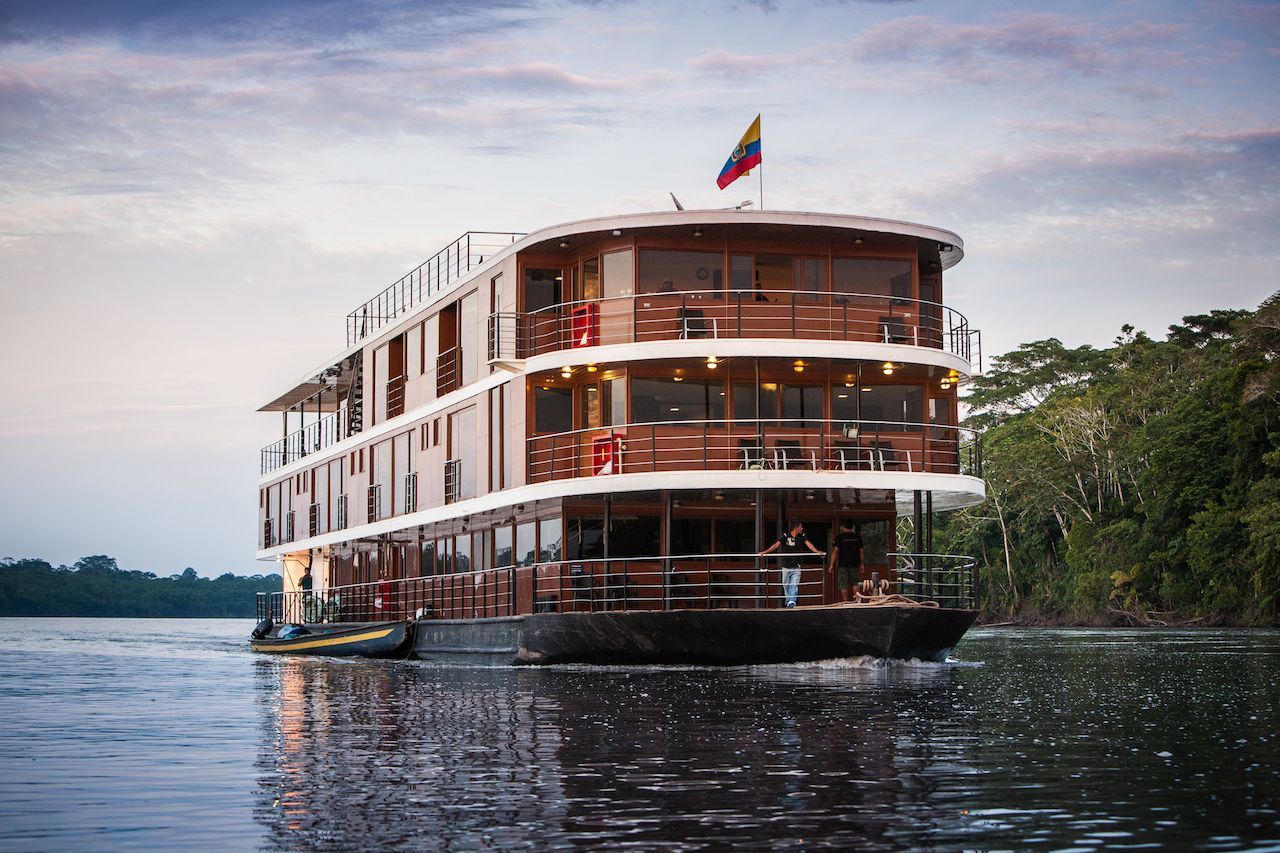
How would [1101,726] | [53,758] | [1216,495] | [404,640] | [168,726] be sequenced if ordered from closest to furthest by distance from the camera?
[53,758]
[1101,726]
[168,726]
[404,640]
[1216,495]

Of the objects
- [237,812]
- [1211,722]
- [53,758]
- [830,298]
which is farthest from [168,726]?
[830,298]

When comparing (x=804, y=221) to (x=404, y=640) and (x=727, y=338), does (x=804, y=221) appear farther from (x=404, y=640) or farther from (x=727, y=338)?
(x=404, y=640)

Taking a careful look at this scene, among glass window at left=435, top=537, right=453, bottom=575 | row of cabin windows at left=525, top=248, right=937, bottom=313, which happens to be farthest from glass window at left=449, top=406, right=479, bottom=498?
row of cabin windows at left=525, top=248, right=937, bottom=313

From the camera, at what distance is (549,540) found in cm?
2769

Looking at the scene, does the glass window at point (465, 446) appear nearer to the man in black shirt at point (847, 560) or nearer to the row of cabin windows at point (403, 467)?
the row of cabin windows at point (403, 467)

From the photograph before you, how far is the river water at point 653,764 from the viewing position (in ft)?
29.9

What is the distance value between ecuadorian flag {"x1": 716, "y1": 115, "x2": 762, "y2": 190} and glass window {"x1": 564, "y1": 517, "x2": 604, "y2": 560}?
6.58 metres

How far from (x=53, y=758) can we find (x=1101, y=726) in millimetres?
9913

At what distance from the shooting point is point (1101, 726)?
50.6ft

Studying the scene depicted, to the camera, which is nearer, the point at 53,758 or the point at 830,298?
the point at 53,758

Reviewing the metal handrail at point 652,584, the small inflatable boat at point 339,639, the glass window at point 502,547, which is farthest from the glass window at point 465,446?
the small inflatable boat at point 339,639

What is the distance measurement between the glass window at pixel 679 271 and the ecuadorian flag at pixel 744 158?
1.87 m

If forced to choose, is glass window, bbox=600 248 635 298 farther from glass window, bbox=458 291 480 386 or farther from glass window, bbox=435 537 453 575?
glass window, bbox=435 537 453 575

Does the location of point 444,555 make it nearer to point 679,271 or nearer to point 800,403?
point 679,271
